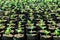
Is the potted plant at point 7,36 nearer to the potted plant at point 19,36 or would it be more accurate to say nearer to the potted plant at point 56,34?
the potted plant at point 19,36

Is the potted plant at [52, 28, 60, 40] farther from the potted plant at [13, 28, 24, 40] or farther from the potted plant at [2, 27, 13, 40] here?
the potted plant at [2, 27, 13, 40]

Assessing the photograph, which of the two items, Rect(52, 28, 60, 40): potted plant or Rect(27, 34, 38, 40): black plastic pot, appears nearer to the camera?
Rect(52, 28, 60, 40): potted plant

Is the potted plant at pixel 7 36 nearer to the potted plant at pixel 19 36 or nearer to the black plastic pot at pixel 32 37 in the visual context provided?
the potted plant at pixel 19 36

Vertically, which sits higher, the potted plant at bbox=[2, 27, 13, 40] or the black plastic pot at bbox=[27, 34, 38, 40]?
the potted plant at bbox=[2, 27, 13, 40]

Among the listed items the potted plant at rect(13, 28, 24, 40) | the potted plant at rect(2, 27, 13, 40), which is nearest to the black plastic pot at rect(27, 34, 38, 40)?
the potted plant at rect(13, 28, 24, 40)

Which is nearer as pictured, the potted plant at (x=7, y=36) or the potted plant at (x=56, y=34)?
the potted plant at (x=56, y=34)

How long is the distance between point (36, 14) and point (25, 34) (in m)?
1.39

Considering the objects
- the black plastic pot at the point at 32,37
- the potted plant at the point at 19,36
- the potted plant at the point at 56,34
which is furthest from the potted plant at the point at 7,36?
the potted plant at the point at 56,34

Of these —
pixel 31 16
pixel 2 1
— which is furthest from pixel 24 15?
pixel 2 1

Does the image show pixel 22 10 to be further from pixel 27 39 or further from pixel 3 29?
pixel 27 39

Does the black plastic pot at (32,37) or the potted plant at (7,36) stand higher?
the potted plant at (7,36)

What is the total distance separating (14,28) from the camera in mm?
4414

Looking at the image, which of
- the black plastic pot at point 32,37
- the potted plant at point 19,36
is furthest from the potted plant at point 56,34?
the potted plant at point 19,36

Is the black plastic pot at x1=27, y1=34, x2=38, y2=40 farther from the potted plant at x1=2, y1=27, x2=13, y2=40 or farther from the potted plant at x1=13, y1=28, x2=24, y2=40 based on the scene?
the potted plant at x1=2, y1=27, x2=13, y2=40
